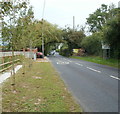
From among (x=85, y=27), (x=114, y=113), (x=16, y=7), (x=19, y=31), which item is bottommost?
(x=114, y=113)

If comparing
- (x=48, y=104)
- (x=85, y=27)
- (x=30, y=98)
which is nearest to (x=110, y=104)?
(x=48, y=104)

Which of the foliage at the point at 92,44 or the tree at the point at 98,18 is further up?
the tree at the point at 98,18

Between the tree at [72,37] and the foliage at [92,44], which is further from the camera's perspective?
the tree at [72,37]

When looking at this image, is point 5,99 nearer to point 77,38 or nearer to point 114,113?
point 114,113

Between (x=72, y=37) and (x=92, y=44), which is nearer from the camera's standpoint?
(x=92, y=44)

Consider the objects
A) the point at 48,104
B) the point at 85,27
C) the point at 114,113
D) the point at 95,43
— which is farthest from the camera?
the point at 85,27

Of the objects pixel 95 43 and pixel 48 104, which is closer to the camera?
pixel 48 104

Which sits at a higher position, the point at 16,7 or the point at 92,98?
the point at 16,7

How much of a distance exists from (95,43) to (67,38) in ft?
36.3

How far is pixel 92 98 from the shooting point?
6.28m

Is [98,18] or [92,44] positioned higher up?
[98,18]

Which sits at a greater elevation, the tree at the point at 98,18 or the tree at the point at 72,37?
the tree at the point at 98,18

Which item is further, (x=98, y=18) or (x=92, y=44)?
(x=98, y=18)

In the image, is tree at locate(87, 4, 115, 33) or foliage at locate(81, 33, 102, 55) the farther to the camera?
tree at locate(87, 4, 115, 33)
